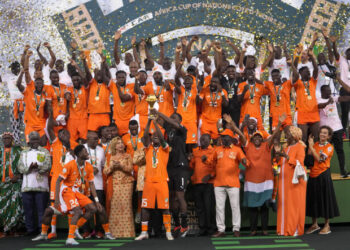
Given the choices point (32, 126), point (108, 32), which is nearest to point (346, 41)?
point (108, 32)

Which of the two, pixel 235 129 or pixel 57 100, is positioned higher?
pixel 57 100

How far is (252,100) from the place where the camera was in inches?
376

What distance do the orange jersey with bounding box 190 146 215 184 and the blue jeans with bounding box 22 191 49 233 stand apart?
8.37 feet

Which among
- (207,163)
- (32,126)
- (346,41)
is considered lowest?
(207,163)

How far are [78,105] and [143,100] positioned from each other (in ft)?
4.13

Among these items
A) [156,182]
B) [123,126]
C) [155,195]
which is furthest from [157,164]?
[123,126]

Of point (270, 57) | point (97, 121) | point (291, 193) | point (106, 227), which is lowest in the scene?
point (106, 227)

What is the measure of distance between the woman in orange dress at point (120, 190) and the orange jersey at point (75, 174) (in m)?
0.54

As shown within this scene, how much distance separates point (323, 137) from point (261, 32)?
690cm

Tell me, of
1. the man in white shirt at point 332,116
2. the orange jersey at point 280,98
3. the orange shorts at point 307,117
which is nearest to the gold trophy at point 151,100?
the orange jersey at point 280,98

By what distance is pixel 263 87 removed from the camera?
9703 mm

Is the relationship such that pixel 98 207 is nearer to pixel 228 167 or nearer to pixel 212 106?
pixel 228 167

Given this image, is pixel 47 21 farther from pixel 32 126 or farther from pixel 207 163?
pixel 207 163

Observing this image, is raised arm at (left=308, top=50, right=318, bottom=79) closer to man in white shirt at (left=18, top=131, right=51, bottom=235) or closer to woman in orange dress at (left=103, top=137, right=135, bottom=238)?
→ woman in orange dress at (left=103, top=137, right=135, bottom=238)
